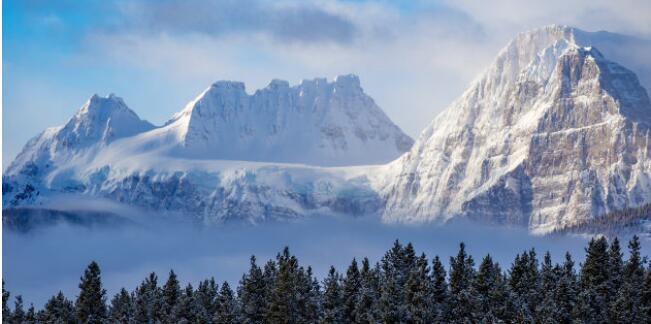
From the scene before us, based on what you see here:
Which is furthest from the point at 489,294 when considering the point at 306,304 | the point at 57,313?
the point at 57,313

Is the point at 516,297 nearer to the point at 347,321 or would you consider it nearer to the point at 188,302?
the point at 347,321

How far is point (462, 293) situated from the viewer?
14562 centimetres

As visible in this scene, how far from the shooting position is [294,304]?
Result: 154m

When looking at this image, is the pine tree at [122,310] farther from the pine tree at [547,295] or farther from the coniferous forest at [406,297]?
the pine tree at [547,295]

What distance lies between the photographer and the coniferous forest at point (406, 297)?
462 feet

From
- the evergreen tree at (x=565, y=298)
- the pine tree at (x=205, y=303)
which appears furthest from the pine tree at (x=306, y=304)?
the evergreen tree at (x=565, y=298)

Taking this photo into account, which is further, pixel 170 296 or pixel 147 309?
pixel 170 296

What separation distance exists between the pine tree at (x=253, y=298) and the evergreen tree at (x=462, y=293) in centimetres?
2387

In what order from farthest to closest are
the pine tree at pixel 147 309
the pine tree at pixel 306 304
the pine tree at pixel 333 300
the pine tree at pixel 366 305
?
1. the pine tree at pixel 147 309
2. the pine tree at pixel 306 304
3. the pine tree at pixel 333 300
4. the pine tree at pixel 366 305

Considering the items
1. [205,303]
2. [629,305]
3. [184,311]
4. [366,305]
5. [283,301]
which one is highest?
[629,305]

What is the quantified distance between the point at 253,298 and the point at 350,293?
13.8m

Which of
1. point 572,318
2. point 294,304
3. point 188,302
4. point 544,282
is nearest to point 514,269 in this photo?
point 544,282

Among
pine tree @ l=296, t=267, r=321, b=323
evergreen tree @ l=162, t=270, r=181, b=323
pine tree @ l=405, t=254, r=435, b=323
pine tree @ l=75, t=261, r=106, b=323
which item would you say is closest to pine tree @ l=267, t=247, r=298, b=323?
pine tree @ l=296, t=267, r=321, b=323

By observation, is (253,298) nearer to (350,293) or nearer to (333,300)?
(333,300)
